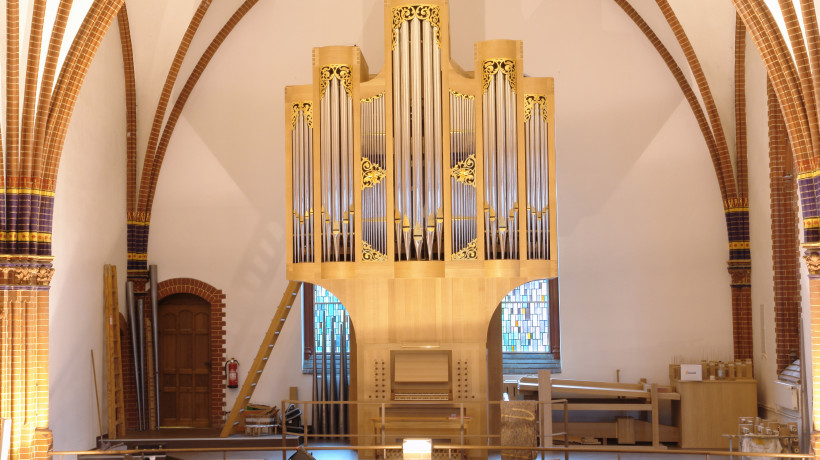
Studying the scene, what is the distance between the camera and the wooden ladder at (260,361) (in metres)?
13.3

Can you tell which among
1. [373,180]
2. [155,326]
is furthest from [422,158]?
[155,326]

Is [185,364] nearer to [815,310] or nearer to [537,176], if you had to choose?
[537,176]

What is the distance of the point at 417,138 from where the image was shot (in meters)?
11.4

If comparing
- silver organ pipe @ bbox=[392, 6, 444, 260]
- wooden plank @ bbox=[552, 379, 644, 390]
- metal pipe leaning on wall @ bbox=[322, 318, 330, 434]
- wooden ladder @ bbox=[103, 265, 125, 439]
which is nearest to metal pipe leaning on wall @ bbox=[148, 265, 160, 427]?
→ wooden ladder @ bbox=[103, 265, 125, 439]

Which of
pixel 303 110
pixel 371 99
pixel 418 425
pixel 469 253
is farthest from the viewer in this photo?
pixel 303 110

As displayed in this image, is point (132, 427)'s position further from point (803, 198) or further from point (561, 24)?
point (803, 198)

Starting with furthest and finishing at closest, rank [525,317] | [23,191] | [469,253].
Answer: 1. [525,317]
2. [469,253]
3. [23,191]

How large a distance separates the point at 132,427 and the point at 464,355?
6258 mm

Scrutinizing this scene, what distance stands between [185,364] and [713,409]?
28.5 feet

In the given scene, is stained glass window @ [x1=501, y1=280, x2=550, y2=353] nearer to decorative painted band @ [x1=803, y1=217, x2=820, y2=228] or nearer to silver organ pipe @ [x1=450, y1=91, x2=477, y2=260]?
silver organ pipe @ [x1=450, y1=91, x2=477, y2=260]

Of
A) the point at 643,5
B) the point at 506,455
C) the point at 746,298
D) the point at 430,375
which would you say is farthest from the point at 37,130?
the point at 746,298

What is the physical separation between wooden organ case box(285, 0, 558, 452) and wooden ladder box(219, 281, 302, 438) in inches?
82.2

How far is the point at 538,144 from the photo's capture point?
11.4m

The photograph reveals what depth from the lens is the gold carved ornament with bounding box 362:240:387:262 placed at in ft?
37.1
